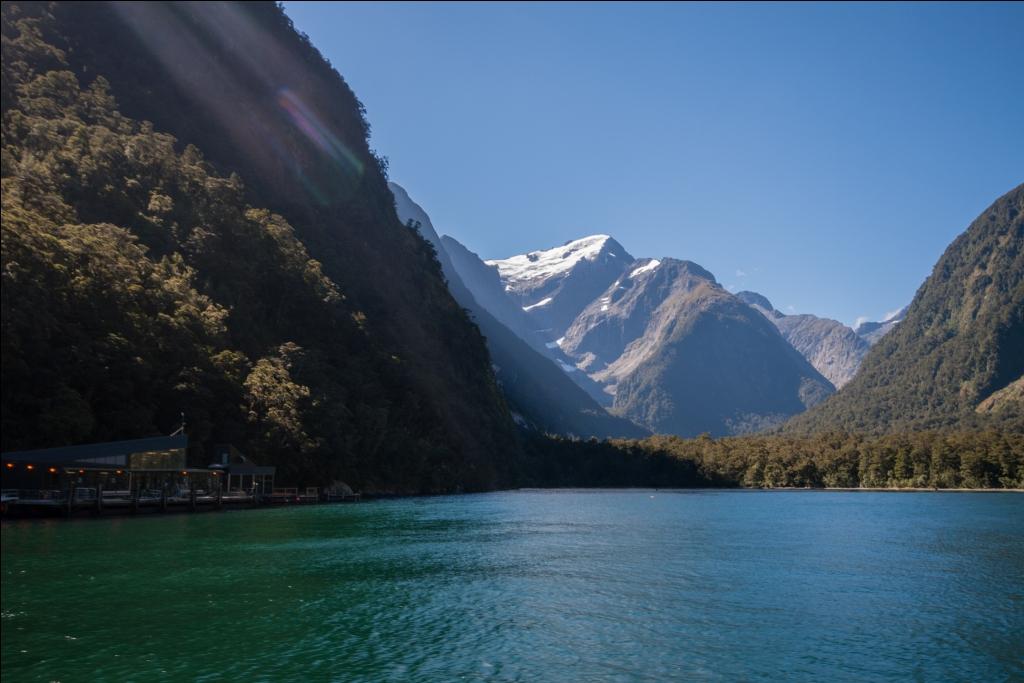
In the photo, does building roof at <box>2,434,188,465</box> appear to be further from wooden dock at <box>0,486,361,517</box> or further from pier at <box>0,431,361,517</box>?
wooden dock at <box>0,486,361,517</box>

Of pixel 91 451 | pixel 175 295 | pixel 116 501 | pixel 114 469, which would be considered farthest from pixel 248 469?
pixel 175 295

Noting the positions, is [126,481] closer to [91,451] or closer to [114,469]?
[114,469]

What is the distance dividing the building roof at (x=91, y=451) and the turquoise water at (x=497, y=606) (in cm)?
704

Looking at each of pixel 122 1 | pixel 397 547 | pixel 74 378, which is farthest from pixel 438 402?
pixel 122 1

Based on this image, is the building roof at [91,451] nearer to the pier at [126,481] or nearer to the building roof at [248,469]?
the pier at [126,481]

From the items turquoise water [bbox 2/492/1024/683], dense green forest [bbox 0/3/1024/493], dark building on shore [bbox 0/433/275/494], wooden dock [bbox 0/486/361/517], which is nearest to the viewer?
turquoise water [bbox 2/492/1024/683]

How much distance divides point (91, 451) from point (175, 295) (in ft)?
155

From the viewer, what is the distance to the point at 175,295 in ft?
389

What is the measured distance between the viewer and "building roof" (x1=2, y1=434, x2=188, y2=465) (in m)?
71.5

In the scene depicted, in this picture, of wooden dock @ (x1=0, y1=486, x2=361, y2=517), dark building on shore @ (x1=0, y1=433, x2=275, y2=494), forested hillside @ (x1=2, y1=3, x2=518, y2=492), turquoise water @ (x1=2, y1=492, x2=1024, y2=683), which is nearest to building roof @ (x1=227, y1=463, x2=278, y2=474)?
dark building on shore @ (x1=0, y1=433, x2=275, y2=494)

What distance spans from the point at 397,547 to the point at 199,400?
177 ft

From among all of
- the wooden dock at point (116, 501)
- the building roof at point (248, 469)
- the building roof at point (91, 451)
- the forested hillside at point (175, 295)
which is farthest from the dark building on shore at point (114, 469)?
the forested hillside at point (175, 295)

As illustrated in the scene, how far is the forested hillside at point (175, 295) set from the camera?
90562 millimetres

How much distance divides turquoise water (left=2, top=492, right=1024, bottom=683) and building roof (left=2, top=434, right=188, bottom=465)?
23.1ft
